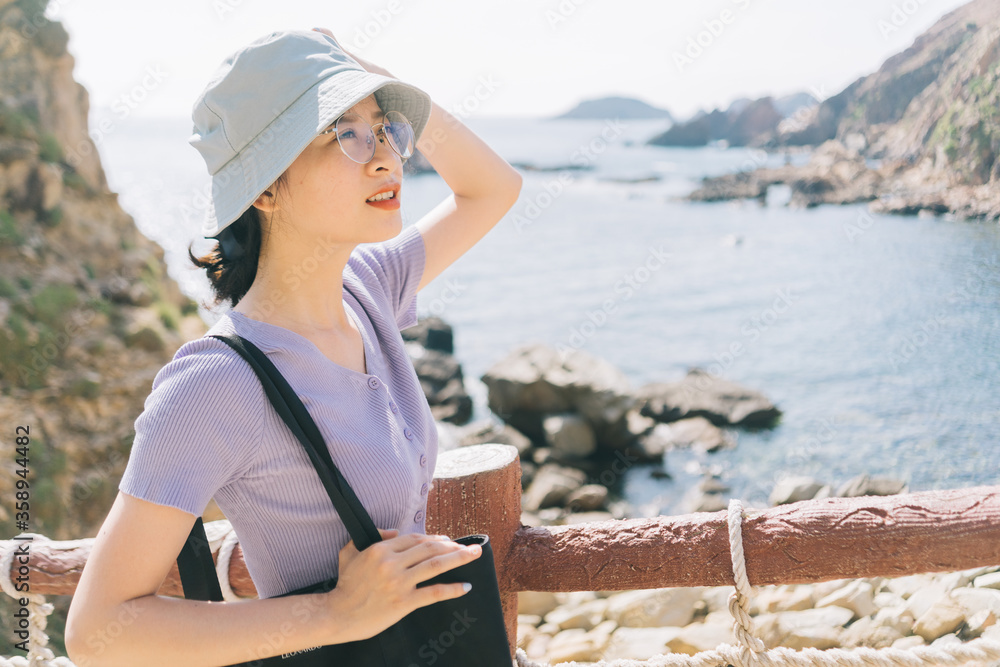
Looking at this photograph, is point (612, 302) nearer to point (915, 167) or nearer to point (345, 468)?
point (915, 167)

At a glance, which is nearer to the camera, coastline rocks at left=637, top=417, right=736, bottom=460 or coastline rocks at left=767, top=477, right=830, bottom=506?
coastline rocks at left=767, top=477, right=830, bottom=506

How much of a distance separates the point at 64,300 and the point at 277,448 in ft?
28.0

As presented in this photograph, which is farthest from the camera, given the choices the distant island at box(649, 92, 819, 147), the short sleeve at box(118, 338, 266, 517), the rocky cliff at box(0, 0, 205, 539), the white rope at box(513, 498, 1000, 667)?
the distant island at box(649, 92, 819, 147)

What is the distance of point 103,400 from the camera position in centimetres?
797

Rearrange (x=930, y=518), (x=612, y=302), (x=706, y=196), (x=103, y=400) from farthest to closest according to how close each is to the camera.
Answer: (x=706, y=196) < (x=612, y=302) < (x=103, y=400) < (x=930, y=518)

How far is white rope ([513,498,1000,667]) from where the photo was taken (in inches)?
57.4

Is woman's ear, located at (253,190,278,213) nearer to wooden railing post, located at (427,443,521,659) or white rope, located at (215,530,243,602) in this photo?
wooden railing post, located at (427,443,521,659)

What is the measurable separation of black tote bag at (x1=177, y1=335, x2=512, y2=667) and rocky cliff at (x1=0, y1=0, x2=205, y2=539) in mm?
6524

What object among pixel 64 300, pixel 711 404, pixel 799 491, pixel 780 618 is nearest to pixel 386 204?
pixel 780 618

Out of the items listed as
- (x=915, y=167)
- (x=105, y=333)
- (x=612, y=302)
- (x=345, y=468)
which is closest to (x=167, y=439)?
(x=345, y=468)

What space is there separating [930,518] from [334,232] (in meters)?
1.32

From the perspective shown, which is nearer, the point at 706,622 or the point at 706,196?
the point at 706,622

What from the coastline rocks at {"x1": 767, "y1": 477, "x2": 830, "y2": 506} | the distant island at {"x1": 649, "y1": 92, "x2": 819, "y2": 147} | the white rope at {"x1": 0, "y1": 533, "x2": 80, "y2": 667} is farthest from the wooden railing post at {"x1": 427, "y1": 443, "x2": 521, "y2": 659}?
the distant island at {"x1": 649, "y1": 92, "x2": 819, "y2": 147}

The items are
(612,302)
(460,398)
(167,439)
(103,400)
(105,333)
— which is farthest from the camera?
(612,302)
